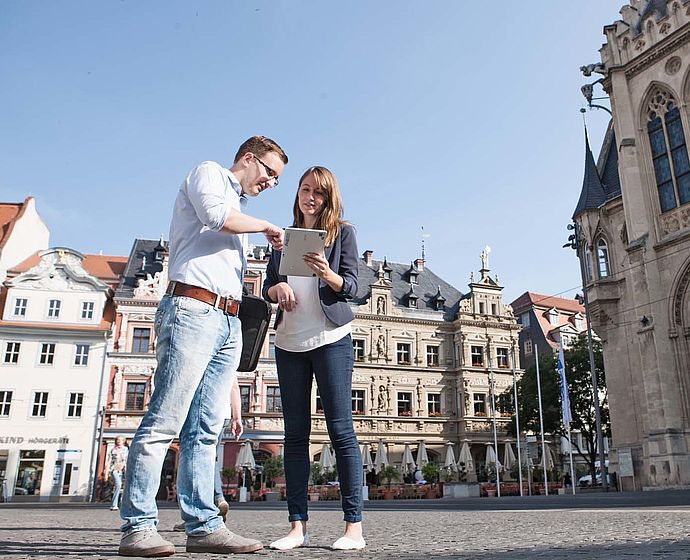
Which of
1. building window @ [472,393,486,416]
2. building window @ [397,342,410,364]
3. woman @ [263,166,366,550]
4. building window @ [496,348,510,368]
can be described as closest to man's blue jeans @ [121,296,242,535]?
woman @ [263,166,366,550]

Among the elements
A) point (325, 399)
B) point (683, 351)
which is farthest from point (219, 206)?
point (683, 351)

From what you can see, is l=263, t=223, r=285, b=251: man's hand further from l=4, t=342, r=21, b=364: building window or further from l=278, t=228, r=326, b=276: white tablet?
l=4, t=342, r=21, b=364: building window

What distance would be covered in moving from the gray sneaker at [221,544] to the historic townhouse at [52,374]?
32542mm

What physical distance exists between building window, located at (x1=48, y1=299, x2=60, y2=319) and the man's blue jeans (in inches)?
1394

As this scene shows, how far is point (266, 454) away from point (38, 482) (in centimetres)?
1151

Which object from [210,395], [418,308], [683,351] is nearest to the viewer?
[210,395]

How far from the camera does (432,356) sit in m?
43.1

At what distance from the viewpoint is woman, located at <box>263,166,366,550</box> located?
3791 mm

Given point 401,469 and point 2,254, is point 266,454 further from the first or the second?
point 2,254

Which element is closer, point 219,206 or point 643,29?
point 219,206

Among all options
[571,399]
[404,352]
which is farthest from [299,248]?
[404,352]

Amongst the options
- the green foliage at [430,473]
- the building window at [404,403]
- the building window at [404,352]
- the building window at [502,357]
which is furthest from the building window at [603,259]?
the building window at [502,357]

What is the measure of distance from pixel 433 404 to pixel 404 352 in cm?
382

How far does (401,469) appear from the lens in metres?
37.6
